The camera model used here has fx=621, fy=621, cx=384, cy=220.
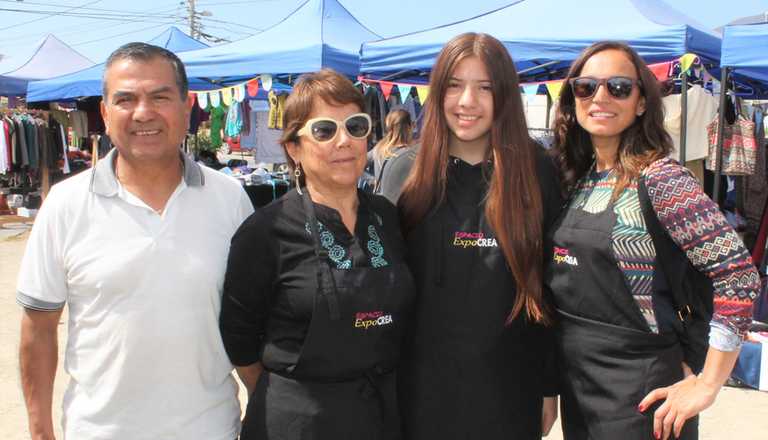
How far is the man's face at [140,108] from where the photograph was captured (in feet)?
Result: 6.02

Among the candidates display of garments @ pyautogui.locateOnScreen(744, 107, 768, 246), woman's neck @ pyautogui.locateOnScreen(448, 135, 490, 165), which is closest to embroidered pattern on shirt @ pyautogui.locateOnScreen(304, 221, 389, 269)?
woman's neck @ pyautogui.locateOnScreen(448, 135, 490, 165)

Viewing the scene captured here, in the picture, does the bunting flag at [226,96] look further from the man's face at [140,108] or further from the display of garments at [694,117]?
the man's face at [140,108]

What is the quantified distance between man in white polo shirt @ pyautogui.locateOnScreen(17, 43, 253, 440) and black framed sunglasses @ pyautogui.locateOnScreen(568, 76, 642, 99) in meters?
1.27

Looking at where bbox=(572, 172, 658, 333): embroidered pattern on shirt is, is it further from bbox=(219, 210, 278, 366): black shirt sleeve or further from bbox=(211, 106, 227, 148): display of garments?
bbox=(211, 106, 227, 148): display of garments

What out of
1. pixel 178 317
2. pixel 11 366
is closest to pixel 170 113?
pixel 178 317

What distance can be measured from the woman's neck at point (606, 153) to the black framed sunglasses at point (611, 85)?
0.15 metres

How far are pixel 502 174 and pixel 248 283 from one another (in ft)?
2.94

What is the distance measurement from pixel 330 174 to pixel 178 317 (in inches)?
24.1

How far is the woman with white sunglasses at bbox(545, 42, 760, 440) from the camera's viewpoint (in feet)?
5.78

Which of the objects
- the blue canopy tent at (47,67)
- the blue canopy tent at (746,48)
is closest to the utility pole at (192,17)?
the blue canopy tent at (47,67)

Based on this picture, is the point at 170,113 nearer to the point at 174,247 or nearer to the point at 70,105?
the point at 174,247

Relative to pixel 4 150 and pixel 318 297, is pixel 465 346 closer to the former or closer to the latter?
pixel 318 297

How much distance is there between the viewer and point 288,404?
70.2 inches

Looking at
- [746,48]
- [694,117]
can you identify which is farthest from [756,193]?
[746,48]
